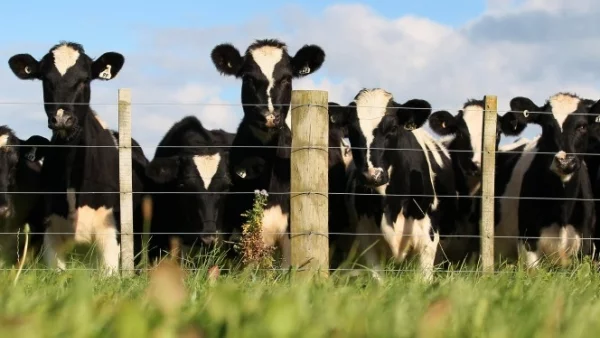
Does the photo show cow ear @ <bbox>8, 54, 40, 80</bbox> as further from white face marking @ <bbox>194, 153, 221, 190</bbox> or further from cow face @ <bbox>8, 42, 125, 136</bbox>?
white face marking @ <bbox>194, 153, 221, 190</bbox>

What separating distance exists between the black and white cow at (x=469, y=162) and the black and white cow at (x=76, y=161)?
11.6ft

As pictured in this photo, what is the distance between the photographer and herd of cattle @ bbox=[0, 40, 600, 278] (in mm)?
9477

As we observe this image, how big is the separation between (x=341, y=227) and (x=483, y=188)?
2.12 metres

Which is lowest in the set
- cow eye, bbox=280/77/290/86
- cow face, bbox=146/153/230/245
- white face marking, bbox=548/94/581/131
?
cow face, bbox=146/153/230/245

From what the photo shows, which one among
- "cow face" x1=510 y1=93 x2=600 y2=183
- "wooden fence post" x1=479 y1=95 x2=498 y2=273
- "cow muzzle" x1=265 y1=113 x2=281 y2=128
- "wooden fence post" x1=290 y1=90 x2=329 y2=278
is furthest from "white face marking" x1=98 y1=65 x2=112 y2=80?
"cow face" x1=510 y1=93 x2=600 y2=183

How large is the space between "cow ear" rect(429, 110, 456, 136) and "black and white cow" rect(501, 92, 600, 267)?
50.8 inches

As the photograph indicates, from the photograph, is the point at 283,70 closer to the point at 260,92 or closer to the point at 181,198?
the point at 260,92

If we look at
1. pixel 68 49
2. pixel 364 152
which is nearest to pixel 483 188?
pixel 364 152

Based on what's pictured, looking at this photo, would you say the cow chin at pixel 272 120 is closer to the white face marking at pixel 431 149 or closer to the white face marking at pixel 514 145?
the white face marking at pixel 431 149

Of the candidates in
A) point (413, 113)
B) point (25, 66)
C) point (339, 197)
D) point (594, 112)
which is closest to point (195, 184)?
point (339, 197)

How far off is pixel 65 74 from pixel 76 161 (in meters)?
0.92

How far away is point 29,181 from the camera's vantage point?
1075cm

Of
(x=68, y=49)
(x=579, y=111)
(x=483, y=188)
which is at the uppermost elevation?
(x=68, y=49)

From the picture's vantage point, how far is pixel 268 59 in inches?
407
